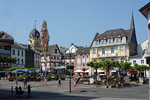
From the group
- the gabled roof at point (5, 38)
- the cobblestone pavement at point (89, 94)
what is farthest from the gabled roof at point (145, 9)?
the gabled roof at point (5, 38)

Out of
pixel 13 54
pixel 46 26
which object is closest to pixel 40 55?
pixel 13 54

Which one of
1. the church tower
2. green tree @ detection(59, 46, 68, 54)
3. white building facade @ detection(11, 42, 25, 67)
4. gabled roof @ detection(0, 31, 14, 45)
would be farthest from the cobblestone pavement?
the church tower

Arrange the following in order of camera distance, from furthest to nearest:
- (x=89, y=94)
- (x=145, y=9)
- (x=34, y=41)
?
(x=34, y=41) < (x=89, y=94) < (x=145, y=9)

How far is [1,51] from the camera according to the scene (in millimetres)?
63469

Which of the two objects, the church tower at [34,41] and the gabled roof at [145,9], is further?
the church tower at [34,41]

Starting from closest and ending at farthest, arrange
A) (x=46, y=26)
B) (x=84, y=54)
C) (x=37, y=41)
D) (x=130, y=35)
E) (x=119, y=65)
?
(x=119, y=65), (x=46, y=26), (x=130, y=35), (x=84, y=54), (x=37, y=41)

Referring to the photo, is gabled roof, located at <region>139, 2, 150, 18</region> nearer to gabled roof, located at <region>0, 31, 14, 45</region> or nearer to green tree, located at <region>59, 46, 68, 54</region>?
gabled roof, located at <region>0, 31, 14, 45</region>

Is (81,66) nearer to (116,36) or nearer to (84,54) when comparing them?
(84,54)

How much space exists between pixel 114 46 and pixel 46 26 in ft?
75.3

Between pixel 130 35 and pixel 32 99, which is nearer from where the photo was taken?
pixel 32 99

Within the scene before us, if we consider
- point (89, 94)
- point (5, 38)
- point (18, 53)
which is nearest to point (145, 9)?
point (89, 94)

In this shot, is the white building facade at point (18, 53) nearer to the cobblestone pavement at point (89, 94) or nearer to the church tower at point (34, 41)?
the church tower at point (34, 41)

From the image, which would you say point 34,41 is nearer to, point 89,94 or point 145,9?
point 89,94

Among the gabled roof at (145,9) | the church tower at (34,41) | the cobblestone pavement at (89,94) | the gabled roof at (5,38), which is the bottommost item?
the cobblestone pavement at (89,94)
